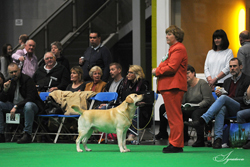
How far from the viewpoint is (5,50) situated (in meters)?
9.90

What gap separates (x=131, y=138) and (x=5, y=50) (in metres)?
4.22

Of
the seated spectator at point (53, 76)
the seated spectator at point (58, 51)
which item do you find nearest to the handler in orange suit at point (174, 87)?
the seated spectator at point (53, 76)

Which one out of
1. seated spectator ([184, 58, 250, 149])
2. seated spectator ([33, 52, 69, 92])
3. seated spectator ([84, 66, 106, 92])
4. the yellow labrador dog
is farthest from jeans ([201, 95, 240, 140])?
seated spectator ([33, 52, 69, 92])

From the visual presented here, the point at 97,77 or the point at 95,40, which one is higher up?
the point at 95,40

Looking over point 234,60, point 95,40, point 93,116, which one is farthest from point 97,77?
point 234,60

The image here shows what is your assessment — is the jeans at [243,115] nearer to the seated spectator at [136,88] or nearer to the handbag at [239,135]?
A: the handbag at [239,135]

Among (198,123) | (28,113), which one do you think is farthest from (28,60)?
(198,123)

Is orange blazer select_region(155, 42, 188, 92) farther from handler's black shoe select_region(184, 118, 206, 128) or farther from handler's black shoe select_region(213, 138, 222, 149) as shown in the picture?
handler's black shoe select_region(213, 138, 222, 149)

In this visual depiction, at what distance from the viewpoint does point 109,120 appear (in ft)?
19.6

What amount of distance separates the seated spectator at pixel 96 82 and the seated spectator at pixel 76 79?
4.7 inches

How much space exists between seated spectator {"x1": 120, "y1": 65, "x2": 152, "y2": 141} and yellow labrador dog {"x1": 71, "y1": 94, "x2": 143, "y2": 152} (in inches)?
48.4

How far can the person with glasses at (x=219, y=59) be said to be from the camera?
7086 mm

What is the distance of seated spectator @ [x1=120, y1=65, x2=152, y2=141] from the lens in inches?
287

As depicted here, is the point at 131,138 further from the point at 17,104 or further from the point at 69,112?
the point at 17,104
